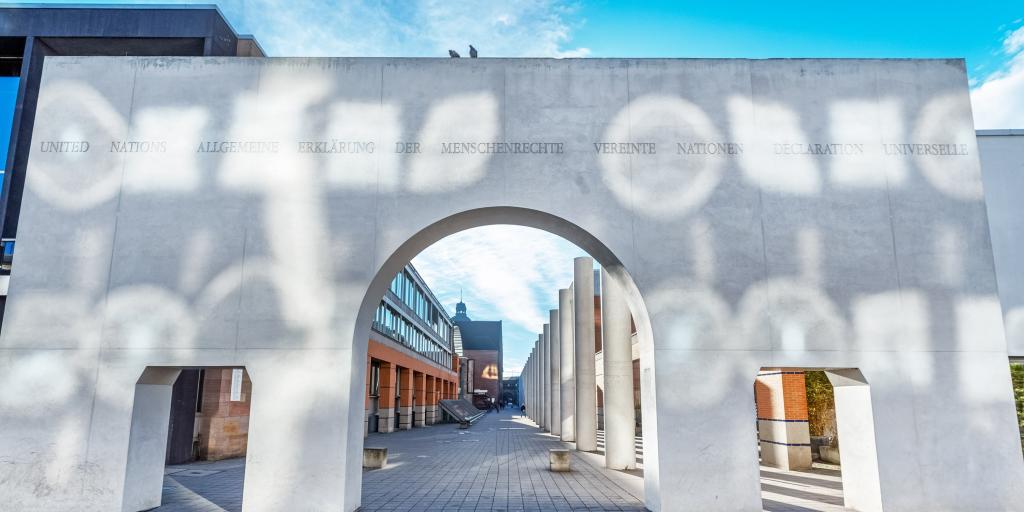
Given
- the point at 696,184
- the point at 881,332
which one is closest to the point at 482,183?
the point at 696,184

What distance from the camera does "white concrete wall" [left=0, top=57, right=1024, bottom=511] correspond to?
364 inches

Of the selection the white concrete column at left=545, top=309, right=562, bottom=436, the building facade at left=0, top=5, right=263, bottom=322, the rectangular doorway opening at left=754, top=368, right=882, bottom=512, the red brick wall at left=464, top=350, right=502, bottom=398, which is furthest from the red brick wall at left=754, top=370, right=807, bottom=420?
the red brick wall at left=464, top=350, right=502, bottom=398

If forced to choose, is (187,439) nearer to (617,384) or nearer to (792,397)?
(617,384)

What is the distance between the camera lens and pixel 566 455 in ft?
52.9

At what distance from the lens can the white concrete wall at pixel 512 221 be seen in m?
9.24

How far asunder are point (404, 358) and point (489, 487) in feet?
91.5

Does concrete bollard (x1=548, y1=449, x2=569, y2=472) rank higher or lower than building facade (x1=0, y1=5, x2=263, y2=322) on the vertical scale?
lower

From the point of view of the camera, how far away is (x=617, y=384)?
62.6ft

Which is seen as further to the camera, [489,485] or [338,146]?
[489,485]

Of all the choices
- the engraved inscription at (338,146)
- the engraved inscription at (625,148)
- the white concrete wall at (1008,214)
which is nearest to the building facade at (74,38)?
the engraved inscription at (338,146)

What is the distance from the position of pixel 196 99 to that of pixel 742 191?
9.47 m

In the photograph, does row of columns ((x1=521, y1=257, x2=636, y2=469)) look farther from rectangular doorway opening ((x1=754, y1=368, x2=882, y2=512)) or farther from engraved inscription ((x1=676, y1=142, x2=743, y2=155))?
engraved inscription ((x1=676, y1=142, x2=743, y2=155))

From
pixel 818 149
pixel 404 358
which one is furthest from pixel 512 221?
pixel 404 358

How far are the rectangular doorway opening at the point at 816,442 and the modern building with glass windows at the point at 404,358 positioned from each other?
14481 mm
